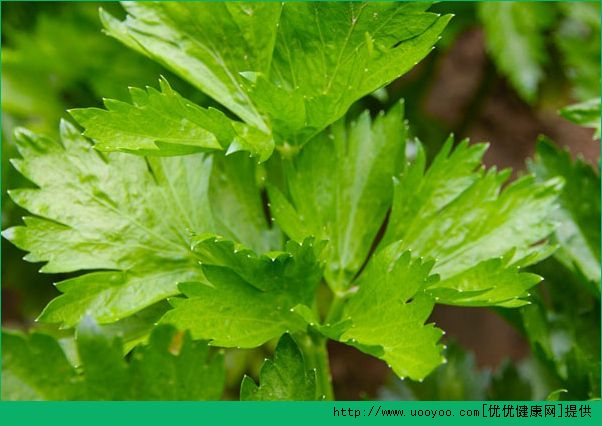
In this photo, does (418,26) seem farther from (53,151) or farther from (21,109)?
(21,109)

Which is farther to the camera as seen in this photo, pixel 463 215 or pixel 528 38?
pixel 528 38

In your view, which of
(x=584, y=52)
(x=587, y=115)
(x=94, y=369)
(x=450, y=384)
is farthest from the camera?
(x=584, y=52)

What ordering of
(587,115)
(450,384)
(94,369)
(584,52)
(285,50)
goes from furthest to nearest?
(584,52) < (450,384) < (587,115) < (285,50) < (94,369)

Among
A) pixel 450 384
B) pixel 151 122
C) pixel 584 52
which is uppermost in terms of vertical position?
pixel 151 122

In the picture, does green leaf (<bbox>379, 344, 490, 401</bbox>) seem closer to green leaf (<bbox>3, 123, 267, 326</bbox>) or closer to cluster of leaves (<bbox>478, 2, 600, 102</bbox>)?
green leaf (<bbox>3, 123, 267, 326</bbox>)

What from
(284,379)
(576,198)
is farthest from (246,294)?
(576,198)

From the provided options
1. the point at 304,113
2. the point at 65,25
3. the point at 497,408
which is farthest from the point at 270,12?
the point at 65,25

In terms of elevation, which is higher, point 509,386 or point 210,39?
point 210,39

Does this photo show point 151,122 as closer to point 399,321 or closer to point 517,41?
point 399,321
